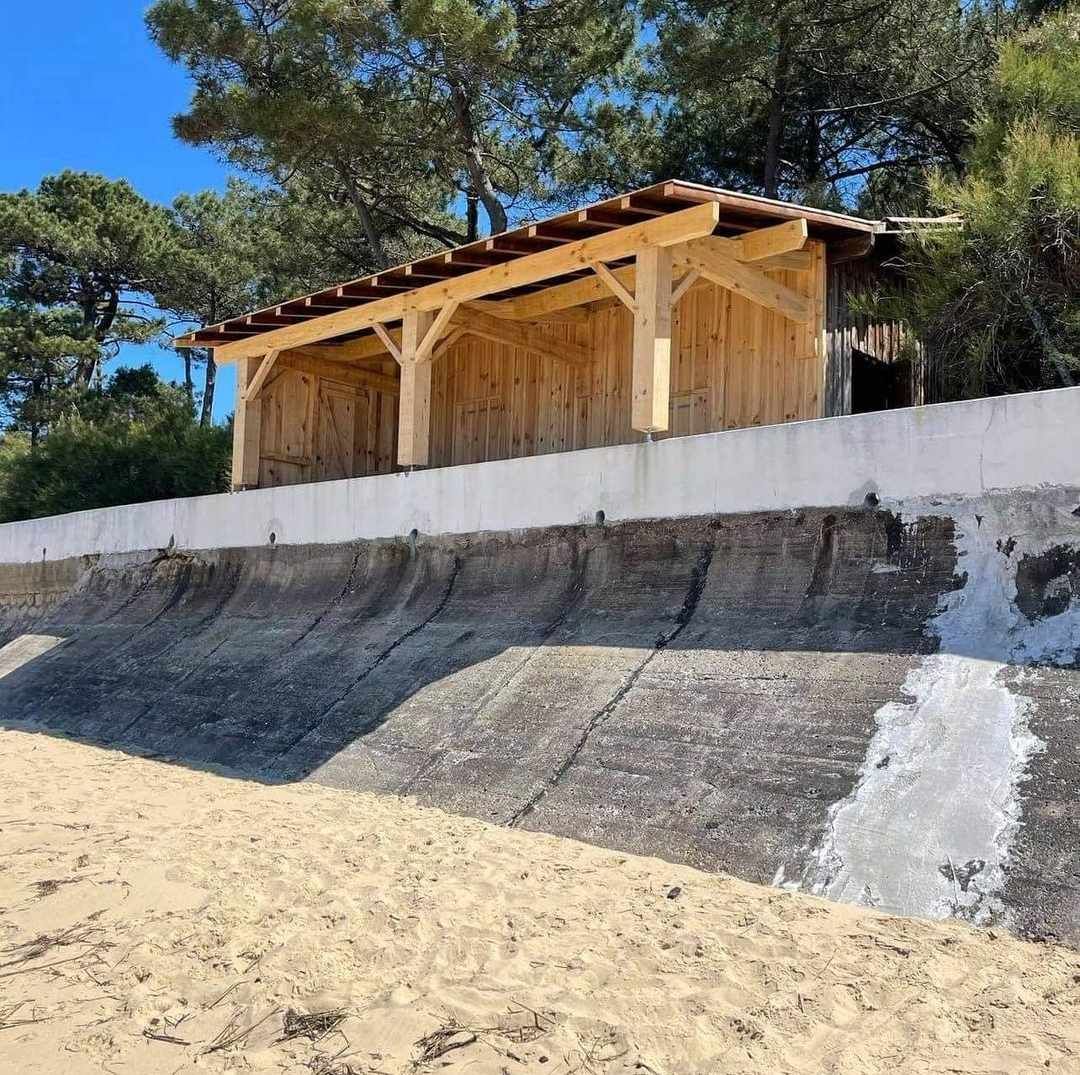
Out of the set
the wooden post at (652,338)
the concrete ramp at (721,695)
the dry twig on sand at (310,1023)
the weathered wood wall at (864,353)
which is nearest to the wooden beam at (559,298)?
the wooden post at (652,338)

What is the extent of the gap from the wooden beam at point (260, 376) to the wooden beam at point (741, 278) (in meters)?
5.89

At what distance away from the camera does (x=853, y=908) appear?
4.41 meters

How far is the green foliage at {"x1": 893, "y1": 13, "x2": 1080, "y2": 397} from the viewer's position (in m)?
9.02

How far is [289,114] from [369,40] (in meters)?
1.74

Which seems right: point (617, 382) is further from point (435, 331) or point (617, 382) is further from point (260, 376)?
point (260, 376)

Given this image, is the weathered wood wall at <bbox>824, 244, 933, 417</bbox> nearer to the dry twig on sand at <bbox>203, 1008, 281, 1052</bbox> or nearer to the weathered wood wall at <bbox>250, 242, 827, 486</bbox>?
the weathered wood wall at <bbox>250, 242, 827, 486</bbox>

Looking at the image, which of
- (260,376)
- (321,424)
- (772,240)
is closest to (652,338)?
(772,240)

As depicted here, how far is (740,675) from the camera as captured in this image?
250 inches

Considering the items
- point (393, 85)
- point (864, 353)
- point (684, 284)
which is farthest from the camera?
point (393, 85)

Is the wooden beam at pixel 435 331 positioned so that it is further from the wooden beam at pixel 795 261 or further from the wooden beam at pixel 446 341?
the wooden beam at pixel 795 261

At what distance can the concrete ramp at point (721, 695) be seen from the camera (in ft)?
15.5

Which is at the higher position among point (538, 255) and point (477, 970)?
point (538, 255)

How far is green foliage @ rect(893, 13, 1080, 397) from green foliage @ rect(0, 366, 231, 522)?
13975 mm

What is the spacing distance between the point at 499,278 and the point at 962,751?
6.64 meters
